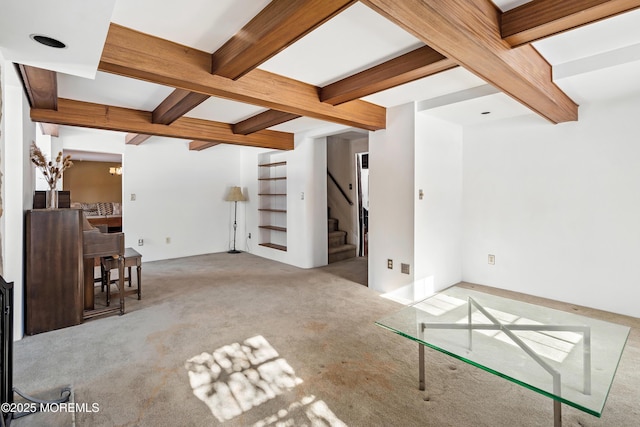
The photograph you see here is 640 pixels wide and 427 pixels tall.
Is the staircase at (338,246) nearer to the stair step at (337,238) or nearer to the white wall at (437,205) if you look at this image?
the stair step at (337,238)

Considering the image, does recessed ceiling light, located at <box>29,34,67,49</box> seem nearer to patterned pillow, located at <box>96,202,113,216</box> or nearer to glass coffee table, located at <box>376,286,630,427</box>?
glass coffee table, located at <box>376,286,630,427</box>

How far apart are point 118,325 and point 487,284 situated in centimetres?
417

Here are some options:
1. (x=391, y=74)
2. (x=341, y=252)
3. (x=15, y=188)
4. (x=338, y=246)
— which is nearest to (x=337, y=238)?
(x=338, y=246)

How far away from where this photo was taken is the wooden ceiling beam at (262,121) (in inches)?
146

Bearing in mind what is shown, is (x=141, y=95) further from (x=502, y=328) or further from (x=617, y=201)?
(x=617, y=201)

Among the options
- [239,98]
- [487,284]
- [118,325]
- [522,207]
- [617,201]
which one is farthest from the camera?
[487,284]

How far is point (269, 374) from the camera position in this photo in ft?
6.85

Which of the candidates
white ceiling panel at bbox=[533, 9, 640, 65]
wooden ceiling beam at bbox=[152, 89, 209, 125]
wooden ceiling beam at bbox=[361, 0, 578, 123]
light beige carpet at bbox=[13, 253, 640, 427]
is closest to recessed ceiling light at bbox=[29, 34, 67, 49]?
wooden ceiling beam at bbox=[152, 89, 209, 125]

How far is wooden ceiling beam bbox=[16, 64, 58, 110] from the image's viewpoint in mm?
2315

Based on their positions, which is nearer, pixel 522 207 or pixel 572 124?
pixel 572 124

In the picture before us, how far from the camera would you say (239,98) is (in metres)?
2.56

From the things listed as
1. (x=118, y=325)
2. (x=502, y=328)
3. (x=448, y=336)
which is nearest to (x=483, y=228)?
(x=502, y=328)

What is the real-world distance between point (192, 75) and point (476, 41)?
1779mm

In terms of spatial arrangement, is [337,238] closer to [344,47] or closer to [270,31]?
[344,47]
